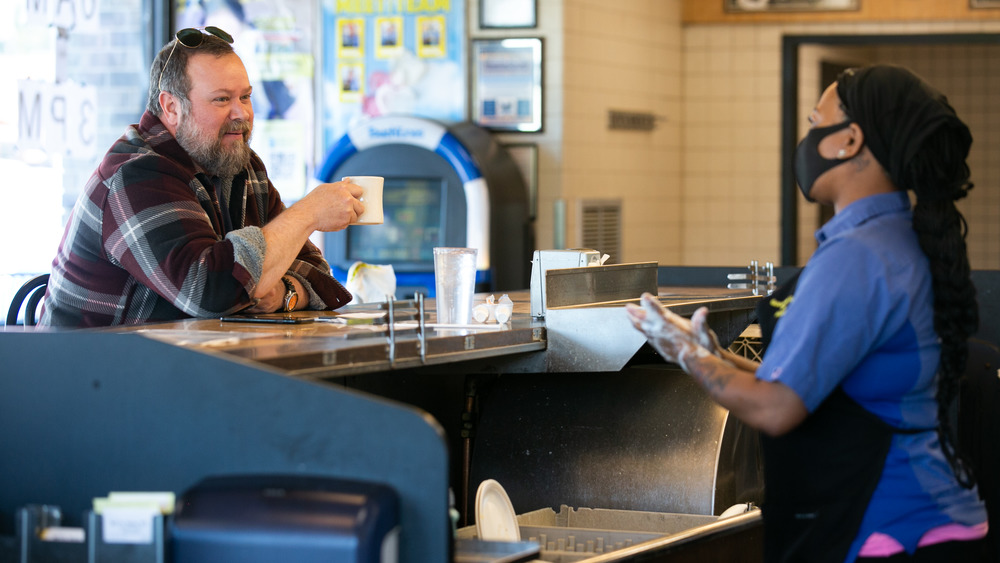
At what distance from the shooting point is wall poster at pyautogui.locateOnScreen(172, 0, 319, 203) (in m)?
5.70

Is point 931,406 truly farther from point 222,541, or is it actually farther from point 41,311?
point 41,311

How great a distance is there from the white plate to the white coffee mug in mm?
645

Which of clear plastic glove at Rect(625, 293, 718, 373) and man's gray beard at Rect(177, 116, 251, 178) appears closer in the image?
clear plastic glove at Rect(625, 293, 718, 373)

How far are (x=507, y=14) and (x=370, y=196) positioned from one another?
3089 mm

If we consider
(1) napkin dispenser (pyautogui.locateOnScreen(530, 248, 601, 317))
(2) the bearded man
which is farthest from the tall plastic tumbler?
(2) the bearded man

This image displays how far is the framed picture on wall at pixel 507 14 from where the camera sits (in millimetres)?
5457

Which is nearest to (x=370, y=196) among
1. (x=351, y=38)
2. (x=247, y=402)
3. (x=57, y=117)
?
(x=247, y=402)

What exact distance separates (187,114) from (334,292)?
21.3 inches

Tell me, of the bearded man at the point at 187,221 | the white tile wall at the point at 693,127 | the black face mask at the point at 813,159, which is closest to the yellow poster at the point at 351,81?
the white tile wall at the point at 693,127

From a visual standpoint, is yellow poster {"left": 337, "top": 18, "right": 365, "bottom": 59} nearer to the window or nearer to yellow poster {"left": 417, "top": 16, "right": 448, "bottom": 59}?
yellow poster {"left": 417, "top": 16, "right": 448, "bottom": 59}

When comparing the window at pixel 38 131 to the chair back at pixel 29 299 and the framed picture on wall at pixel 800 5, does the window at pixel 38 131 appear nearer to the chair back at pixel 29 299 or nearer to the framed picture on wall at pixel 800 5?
the chair back at pixel 29 299

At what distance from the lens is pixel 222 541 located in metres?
1.57

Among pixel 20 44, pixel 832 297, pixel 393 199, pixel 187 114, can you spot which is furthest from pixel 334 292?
pixel 20 44

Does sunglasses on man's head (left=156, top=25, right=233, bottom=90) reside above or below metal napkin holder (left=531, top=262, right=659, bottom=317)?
above
